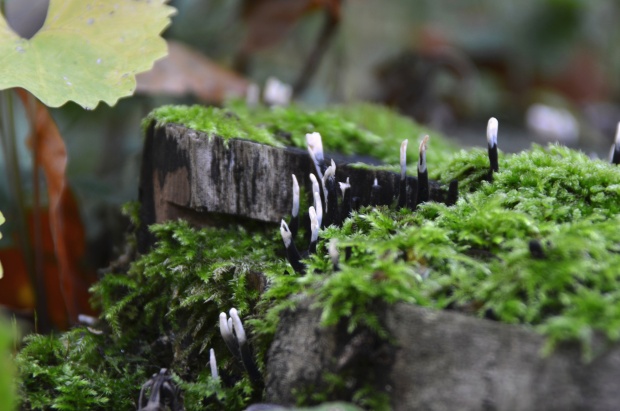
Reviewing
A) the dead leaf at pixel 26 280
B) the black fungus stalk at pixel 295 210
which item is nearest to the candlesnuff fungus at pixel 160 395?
the black fungus stalk at pixel 295 210

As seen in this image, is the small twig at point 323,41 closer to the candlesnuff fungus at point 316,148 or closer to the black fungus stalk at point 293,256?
the candlesnuff fungus at point 316,148

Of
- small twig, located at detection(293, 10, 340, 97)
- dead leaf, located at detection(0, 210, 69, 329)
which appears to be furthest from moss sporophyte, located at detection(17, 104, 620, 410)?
small twig, located at detection(293, 10, 340, 97)

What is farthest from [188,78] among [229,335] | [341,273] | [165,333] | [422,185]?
[341,273]

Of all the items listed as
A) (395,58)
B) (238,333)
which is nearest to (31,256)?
(238,333)

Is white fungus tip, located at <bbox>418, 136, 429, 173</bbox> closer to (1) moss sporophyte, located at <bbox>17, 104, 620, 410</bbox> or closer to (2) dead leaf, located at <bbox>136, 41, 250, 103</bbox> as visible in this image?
(1) moss sporophyte, located at <bbox>17, 104, 620, 410</bbox>

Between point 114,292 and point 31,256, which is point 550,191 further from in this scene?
point 31,256

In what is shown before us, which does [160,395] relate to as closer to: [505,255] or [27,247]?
[505,255]
